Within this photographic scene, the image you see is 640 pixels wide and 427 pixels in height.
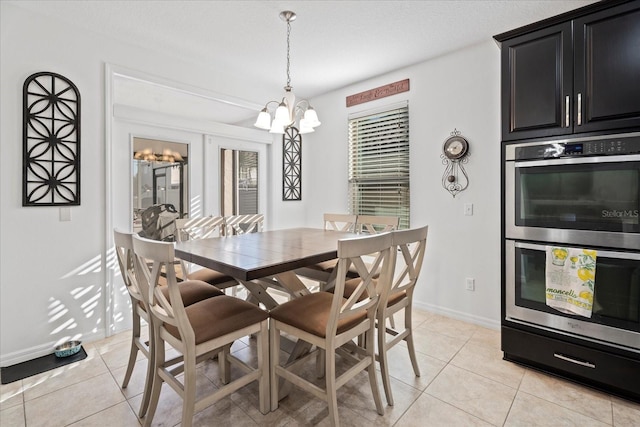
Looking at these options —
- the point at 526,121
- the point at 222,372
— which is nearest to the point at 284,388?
the point at 222,372

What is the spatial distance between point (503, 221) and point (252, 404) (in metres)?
2.00

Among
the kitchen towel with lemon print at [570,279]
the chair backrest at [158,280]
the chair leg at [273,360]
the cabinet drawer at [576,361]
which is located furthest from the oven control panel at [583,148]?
the chair backrest at [158,280]

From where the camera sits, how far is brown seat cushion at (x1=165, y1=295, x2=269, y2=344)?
147cm

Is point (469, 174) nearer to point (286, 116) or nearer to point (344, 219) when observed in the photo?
point (344, 219)

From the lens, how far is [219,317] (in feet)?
5.18

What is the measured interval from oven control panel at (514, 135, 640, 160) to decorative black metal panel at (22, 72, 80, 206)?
128 inches

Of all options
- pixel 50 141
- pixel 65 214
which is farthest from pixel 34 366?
pixel 50 141

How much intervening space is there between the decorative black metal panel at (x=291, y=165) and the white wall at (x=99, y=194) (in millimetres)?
898

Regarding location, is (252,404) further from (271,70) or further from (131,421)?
(271,70)

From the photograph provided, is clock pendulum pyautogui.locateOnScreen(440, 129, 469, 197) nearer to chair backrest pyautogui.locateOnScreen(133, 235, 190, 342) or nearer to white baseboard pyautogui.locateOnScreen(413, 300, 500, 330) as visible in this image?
white baseboard pyautogui.locateOnScreen(413, 300, 500, 330)

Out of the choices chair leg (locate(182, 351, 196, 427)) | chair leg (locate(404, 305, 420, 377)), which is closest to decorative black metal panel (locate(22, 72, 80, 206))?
chair leg (locate(182, 351, 196, 427))

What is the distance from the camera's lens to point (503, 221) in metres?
2.21

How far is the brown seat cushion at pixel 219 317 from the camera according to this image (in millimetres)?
1472

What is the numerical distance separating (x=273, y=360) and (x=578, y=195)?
6.72 ft
